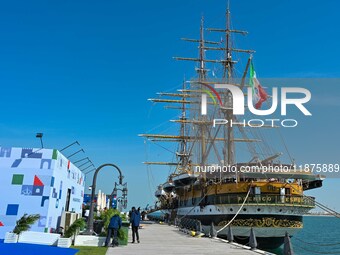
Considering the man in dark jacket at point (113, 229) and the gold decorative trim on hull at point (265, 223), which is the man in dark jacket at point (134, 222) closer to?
the man in dark jacket at point (113, 229)

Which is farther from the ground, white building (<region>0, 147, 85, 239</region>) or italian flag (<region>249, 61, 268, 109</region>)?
italian flag (<region>249, 61, 268, 109</region>)

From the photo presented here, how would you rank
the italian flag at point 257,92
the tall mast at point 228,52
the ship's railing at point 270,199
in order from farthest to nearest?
the tall mast at point 228,52, the italian flag at point 257,92, the ship's railing at point 270,199

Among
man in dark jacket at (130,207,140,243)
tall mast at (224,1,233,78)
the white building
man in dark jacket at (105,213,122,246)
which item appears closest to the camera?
man in dark jacket at (105,213,122,246)

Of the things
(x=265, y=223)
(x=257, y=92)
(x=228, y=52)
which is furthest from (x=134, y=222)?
(x=228, y=52)

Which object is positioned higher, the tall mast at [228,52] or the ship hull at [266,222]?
the tall mast at [228,52]

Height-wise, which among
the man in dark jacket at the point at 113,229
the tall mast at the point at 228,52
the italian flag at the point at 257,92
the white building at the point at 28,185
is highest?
the tall mast at the point at 228,52

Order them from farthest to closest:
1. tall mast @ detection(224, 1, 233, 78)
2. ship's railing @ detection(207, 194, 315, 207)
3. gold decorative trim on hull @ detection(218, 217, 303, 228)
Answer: tall mast @ detection(224, 1, 233, 78) < ship's railing @ detection(207, 194, 315, 207) < gold decorative trim on hull @ detection(218, 217, 303, 228)

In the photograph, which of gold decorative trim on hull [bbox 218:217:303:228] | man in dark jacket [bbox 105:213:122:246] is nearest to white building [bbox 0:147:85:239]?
man in dark jacket [bbox 105:213:122:246]

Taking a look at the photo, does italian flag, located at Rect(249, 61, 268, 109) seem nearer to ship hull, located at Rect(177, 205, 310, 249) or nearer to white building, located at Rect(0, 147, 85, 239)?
ship hull, located at Rect(177, 205, 310, 249)

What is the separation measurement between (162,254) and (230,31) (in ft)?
132

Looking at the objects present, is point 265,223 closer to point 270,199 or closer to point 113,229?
point 270,199

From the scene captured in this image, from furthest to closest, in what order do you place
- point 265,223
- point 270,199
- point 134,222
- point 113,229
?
point 270,199 → point 265,223 → point 134,222 → point 113,229

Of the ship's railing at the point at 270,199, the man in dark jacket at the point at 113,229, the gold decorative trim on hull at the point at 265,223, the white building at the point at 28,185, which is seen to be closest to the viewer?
the man in dark jacket at the point at 113,229

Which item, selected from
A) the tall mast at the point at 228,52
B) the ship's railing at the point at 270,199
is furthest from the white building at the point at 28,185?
the tall mast at the point at 228,52
